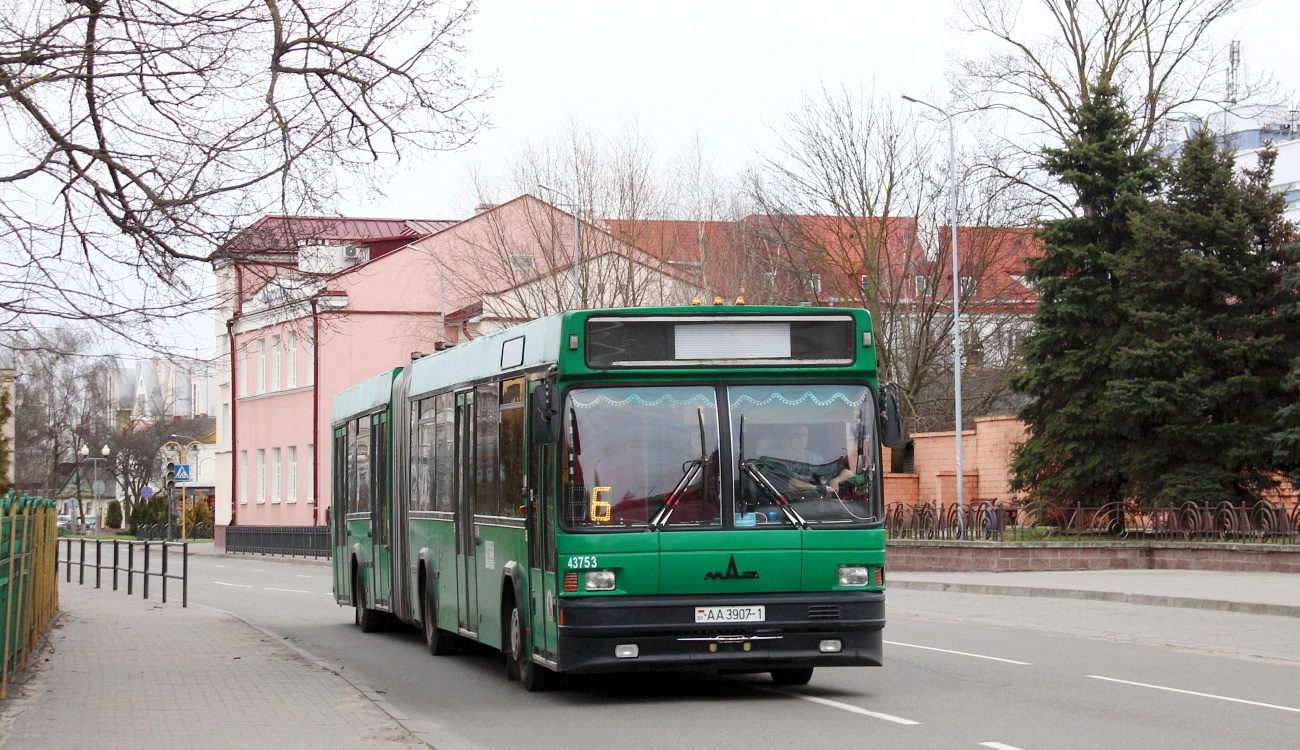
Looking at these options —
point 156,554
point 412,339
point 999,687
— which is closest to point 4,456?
point 156,554

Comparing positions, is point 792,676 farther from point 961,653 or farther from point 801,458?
point 961,653

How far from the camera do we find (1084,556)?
101 feet

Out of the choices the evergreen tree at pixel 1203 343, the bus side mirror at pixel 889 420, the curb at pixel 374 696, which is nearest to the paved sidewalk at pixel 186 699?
the curb at pixel 374 696

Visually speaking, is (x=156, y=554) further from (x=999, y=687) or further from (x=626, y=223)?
(x=999, y=687)

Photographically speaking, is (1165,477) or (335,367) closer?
(1165,477)

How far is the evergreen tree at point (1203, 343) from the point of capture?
33219mm

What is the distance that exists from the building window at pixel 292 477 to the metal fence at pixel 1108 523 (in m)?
35.6

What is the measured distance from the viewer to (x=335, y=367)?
64125mm

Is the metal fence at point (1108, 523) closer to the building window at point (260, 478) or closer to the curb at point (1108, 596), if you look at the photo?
the curb at point (1108, 596)

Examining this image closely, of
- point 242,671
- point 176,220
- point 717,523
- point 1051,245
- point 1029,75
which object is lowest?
point 242,671

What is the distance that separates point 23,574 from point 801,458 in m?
6.83

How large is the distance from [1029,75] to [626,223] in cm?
1224

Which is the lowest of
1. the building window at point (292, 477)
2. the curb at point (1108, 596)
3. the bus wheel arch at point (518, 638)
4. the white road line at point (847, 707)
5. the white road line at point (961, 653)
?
the white road line at point (961, 653)

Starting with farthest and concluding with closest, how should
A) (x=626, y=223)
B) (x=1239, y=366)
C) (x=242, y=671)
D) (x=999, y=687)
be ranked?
(x=626, y=223)
(x=1239, y=366)
(x=242, y=671)
(x=999, y=687)
